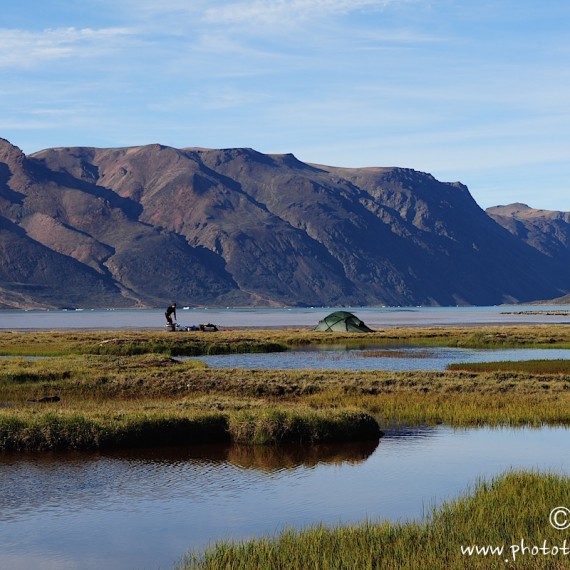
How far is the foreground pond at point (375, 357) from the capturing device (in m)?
A: 64.3

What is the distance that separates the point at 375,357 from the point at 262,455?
43956 mm

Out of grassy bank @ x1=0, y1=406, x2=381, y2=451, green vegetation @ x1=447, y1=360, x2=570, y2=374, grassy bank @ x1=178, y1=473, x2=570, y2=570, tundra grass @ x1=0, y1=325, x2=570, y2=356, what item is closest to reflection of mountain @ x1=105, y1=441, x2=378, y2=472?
grassy bank @ x1=0, y1=406, x2=381, y2=451

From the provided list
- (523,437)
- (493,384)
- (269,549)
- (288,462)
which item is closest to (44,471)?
(288,462)

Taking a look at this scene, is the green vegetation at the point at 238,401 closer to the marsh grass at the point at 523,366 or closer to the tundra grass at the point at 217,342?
the marsh grass at the point at 523,366

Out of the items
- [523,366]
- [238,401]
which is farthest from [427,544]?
[523,366]

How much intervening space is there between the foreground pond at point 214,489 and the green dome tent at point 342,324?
8259 cm

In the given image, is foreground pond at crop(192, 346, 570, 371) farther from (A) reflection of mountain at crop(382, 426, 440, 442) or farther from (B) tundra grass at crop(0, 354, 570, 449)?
(A) reflection of mountain at crop(382, 426, 440, 442)

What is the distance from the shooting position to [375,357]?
73562mm

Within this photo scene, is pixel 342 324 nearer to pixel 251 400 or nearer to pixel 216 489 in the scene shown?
pixel 251 400

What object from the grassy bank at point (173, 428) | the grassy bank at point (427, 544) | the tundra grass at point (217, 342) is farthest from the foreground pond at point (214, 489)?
the tundra grass at point (217, 342)

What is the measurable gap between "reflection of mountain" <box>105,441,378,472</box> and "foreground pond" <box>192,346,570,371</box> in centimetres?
2914

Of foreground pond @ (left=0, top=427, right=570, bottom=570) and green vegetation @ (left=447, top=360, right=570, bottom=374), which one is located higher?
green vegetation @ (left=447, top=360, right=570, bottom=374)

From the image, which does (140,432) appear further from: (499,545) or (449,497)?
(499,545)

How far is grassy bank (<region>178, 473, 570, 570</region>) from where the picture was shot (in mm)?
17281
